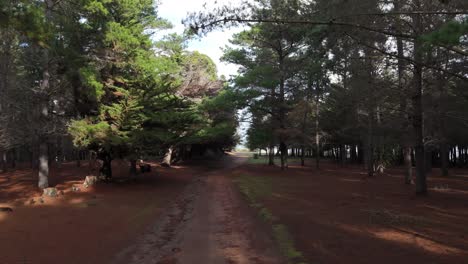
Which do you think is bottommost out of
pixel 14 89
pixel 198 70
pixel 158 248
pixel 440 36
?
pixel 158 248

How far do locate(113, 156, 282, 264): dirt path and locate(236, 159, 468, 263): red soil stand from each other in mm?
908

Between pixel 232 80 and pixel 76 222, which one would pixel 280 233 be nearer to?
pixel 76 222

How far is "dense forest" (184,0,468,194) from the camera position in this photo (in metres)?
9.38

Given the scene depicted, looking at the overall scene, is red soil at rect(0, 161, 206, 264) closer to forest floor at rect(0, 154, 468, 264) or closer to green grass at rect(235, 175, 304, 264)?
forest floor at rect(0, 154, 468, 264)

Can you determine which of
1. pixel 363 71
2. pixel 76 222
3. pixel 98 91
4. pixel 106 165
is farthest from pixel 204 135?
pixel 76 222

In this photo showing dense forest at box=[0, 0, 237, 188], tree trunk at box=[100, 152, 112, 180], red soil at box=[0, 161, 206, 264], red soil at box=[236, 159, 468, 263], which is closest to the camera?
red soil at box=[236, 159, 468, 263]

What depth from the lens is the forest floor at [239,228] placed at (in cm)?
741

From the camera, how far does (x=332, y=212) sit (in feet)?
39.2

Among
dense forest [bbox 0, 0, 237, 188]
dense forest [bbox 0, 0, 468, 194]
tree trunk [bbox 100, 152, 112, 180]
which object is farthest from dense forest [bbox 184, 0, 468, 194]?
tree trunk [bbox 100, 152, 112, 180]

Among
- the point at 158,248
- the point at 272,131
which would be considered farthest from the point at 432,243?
the point at 272,131

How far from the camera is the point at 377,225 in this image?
9797 millimetres

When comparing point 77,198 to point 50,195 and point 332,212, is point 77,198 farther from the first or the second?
point 332,212

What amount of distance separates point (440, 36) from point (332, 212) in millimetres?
7664

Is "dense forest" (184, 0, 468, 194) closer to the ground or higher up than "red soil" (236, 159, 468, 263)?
higher up
